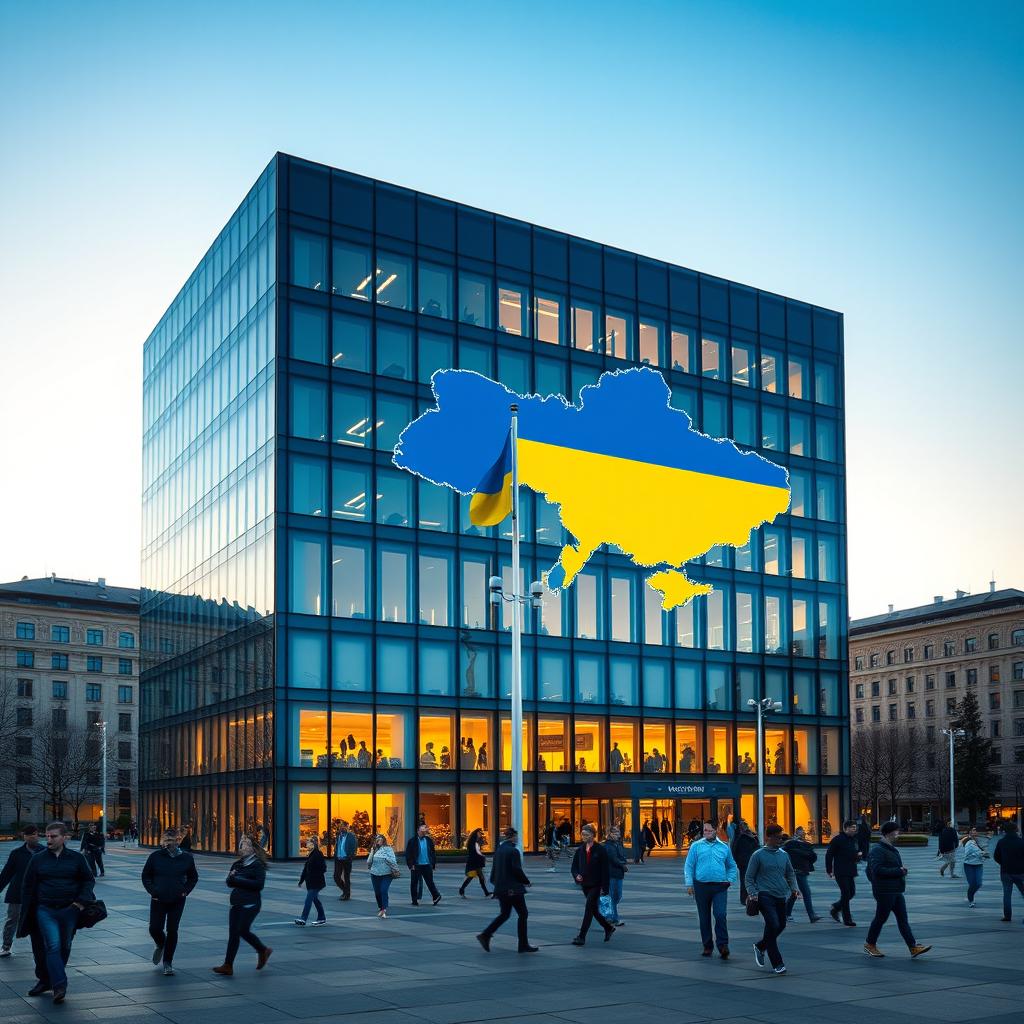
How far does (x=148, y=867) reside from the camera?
17.6 m

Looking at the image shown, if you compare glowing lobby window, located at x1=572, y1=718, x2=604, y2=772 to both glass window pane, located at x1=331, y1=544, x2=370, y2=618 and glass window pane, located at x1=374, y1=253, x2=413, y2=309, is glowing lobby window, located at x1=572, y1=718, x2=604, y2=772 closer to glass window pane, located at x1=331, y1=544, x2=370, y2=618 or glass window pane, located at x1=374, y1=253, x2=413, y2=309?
glass window pane, located at x1=331, y1=544, x2=370, y2=618

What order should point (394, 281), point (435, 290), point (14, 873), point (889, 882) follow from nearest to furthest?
point (889, 882) → point (14, 873) → point (394, 281) → point (435, 290)

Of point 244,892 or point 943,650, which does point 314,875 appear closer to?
point 244,892

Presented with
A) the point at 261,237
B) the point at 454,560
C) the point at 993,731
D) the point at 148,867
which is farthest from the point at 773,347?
the point at 993,731

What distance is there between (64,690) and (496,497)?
9918 centimetres

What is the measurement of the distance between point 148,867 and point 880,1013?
969 centimetres

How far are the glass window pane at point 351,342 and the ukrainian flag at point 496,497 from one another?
29.5ft

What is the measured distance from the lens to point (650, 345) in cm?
6494

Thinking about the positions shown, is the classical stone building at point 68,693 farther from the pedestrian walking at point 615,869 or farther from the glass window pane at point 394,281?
the pedestrian walking at point 615,869

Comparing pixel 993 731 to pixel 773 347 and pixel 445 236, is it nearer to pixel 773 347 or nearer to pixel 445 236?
pixel 773 347

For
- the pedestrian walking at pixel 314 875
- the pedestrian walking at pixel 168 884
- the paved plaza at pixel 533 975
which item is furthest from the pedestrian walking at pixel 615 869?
the pedestrian walking at pixel 168 884

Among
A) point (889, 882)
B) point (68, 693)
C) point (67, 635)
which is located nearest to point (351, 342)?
point (889, 882)

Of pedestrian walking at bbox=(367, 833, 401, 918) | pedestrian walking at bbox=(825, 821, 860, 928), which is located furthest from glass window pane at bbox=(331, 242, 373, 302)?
pedestrian walking at bbox=(825, 821, 860, 928)

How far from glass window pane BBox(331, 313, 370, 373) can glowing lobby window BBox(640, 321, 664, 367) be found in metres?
15.1
